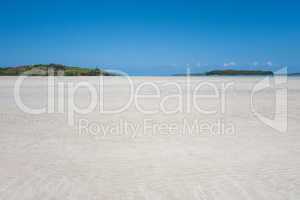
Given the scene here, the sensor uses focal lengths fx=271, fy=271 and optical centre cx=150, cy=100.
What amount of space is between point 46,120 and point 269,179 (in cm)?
714

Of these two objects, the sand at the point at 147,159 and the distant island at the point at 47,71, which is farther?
the distant island at the point at 47,71

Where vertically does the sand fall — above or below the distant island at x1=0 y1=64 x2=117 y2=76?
below

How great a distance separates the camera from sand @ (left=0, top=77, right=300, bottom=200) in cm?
382

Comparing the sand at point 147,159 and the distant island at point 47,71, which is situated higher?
the distant island at point 47,71

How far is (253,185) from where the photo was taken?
4000mm

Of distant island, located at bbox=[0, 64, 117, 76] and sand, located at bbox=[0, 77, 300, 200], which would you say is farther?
distant island, located at bbox=[0, 64, 117, 76]

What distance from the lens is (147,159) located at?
5152 mm

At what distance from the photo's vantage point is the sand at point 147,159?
3.82 metres

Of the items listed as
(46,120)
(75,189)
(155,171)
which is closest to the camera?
(75,189)

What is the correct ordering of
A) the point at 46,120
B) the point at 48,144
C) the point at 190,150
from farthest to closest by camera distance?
the point at 46,120 < the point at 48,144 < the point at 190,150

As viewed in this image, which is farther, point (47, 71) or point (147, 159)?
point (47, 71)

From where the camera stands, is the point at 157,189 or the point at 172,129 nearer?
the point at 157,189

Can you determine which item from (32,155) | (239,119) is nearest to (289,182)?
(32,155)

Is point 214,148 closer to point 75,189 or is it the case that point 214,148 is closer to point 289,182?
point 289,182
